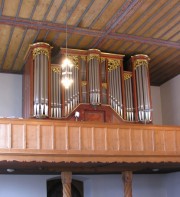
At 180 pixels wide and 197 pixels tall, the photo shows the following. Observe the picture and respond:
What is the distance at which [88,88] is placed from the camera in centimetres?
1361

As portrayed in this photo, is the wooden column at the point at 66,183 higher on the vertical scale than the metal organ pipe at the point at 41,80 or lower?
lower

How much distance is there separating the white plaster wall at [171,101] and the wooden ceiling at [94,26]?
2.01 m

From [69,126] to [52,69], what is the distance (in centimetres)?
270

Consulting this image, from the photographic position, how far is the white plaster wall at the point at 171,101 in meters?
16.8

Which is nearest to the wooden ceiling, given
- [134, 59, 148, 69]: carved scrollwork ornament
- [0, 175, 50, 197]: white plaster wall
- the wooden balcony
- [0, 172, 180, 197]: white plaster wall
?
[134, 59, 148, 69]: carved scrollwork ornament

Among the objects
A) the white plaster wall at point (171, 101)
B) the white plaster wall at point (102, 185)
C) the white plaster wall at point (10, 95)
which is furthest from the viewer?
the white plaster wall at point (171, 101)

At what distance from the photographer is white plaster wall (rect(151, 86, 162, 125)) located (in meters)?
17.6

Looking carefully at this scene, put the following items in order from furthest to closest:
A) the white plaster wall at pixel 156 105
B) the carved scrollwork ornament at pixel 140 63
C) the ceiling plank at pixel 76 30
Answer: the white plaster wall at pixel 156 105 → the carved scrollwork ornament at pixel 140 63 → the ceiling plank at pixel 76 30

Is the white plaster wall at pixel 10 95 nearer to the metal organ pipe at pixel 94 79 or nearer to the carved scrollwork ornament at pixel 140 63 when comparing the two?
the metal organ pipe at pixel 94 79

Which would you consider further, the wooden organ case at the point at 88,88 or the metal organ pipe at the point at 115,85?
the metal organ pipe at the point at 115,85

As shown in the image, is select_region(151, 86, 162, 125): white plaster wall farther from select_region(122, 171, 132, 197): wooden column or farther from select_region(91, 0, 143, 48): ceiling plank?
select_region(91, 0, 143, 48): ceiling plank

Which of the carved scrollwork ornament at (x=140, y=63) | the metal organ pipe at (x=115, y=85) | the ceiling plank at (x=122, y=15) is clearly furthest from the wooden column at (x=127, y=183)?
the ceiling plank at (x=122, y=15)

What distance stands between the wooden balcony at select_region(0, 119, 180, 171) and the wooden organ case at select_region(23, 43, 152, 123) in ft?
4.16

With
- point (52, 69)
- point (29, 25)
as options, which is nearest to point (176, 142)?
point (52, 69)
